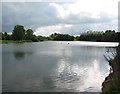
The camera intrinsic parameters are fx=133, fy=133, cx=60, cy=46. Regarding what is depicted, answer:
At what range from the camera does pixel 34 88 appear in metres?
6.53

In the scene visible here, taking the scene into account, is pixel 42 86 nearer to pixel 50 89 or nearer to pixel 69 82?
pixel 50 89

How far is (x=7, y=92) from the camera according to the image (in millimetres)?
6176

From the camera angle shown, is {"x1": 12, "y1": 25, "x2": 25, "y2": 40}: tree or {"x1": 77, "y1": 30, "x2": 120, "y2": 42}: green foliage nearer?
{"x1": 12, "y1": 25, "x2": 25, "y2": 40}: tree

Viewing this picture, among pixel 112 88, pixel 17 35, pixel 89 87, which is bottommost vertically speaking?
pixel 89 87

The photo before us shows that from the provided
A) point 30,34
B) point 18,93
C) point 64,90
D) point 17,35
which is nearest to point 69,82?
point 64,90

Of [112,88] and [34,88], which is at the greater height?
[112,88]

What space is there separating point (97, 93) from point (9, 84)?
4556mm

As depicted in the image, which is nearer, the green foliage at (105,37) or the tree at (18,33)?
the tree at (18,33)

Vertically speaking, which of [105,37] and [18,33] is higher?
[18,33]

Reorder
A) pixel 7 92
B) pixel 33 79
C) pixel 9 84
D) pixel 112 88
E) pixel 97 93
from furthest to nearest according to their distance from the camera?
pixel 33 79 < pixel 9 84 < pixel 7 92 < pixel 97 93 < pixel 112 88

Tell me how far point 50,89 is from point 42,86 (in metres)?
0.57

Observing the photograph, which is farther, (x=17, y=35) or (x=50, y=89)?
(x=17, y=35)

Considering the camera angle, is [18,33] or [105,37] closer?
[18,33]

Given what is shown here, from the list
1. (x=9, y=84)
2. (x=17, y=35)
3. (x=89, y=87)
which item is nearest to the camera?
(x=89, y=87)
